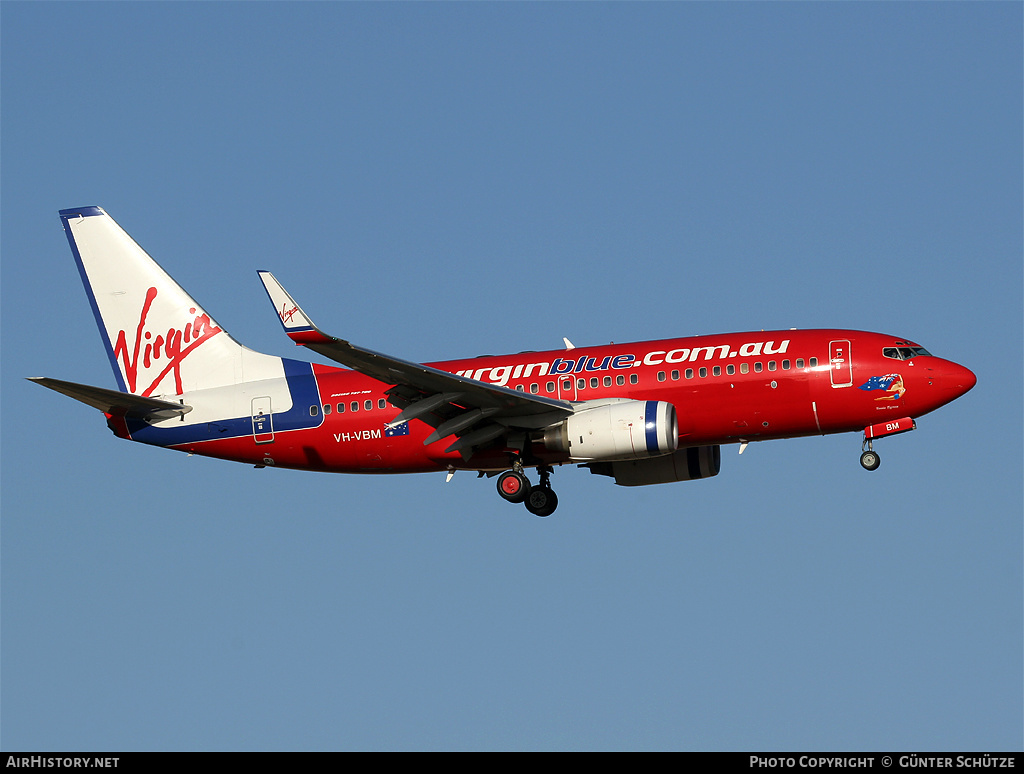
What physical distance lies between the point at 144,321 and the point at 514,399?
1512 centimetres

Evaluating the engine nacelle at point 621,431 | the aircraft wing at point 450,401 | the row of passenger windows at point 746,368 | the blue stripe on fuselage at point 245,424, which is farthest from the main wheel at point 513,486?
the blue stripe on fuselage at point 245,424

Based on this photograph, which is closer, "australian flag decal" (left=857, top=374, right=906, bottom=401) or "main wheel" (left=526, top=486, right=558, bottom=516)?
"australian flag decal" (left=857, top=374, right=906, bottom=401)

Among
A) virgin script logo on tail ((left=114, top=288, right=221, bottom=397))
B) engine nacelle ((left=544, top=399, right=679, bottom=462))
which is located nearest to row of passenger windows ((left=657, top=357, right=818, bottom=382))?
engine nacelle ((left=544, top=399, right=679, bottom=462))

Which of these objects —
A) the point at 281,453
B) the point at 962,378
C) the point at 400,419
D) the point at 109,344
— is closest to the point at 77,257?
the point at 109,344

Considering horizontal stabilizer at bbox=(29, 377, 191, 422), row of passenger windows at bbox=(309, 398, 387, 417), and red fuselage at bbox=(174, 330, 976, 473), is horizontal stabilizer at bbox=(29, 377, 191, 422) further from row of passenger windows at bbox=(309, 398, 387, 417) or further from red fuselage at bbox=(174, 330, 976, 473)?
red fuselage at bbox=(174, 330, 976, 473)

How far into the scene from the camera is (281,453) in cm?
4412

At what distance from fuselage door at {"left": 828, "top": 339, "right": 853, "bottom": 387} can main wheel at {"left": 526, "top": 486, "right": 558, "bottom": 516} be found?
9.40 meters

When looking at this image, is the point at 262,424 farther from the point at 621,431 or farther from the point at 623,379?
the point at 621,431

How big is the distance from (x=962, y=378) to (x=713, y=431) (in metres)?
7.37

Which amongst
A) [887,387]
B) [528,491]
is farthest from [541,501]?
[887,387]

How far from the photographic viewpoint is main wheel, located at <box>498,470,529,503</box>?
42.4 m

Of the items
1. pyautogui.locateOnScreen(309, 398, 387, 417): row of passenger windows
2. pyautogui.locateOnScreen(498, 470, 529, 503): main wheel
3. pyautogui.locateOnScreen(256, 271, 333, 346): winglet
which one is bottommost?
pyautogui.locateOnScreen(498, 470, 529, 503): main wheel

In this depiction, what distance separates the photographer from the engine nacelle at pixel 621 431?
39375 millimetres
